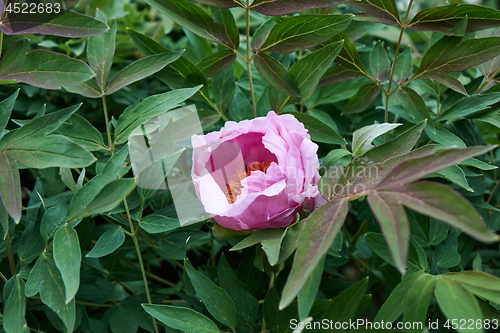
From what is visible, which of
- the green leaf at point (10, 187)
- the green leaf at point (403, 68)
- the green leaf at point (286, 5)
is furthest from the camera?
the green leaf at point (403, 68)

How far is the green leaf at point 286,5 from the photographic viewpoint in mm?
523

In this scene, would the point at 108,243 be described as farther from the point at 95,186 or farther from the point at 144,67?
the point at 144,67

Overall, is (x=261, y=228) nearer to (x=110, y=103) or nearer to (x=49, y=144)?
(x=49, y=144)

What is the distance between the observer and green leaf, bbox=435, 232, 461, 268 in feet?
1.78

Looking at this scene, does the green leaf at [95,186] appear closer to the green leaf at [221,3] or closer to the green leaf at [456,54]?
the green leaf at [221,3]

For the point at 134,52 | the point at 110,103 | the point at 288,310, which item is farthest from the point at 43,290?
the point at 134,52

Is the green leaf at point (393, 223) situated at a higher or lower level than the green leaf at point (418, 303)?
higher

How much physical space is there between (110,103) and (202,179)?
1.74ft

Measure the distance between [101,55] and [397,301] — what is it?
19.6 inches

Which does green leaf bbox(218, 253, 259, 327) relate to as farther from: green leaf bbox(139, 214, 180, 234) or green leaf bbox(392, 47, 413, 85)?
green leaf bbox(392, 47, 413, 85)

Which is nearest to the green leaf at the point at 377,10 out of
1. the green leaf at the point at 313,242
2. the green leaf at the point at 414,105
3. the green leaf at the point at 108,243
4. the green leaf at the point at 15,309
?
the green leaf at the point at 414,105

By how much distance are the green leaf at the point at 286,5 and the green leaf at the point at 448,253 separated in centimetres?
36

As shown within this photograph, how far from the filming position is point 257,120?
51 centimetres

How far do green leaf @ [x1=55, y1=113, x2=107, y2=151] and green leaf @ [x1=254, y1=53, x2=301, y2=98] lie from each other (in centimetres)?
25
